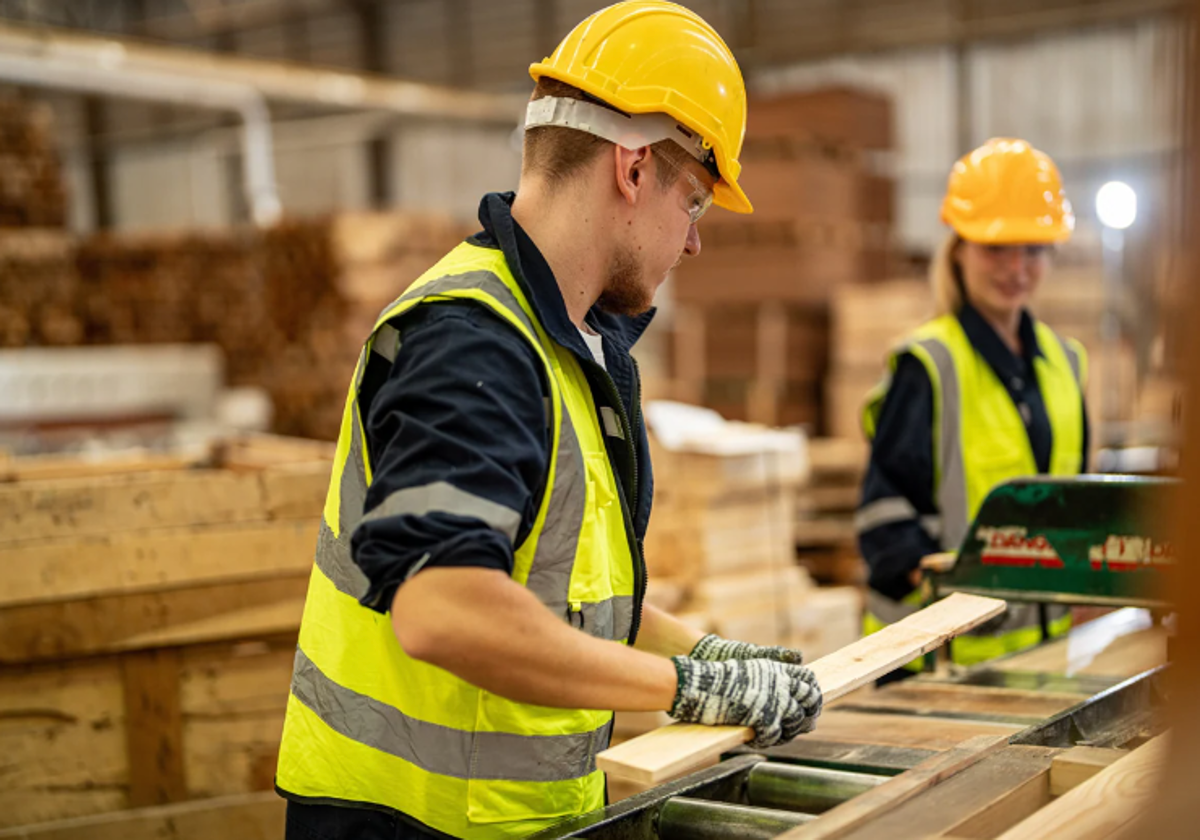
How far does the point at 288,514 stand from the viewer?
3.67 meters

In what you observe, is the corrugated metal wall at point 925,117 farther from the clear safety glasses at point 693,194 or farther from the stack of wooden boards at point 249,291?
the clear safety glasses at point 693,194

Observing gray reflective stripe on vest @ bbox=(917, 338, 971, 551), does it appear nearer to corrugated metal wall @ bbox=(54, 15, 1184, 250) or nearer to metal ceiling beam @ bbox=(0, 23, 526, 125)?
corrugated metal wall @ bbox=(54, 15, 1184, 250)

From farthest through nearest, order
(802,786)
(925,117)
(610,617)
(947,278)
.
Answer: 1. (925,117)
2. (947,278)
3. (802,786)
4. (610,617)

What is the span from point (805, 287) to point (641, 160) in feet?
22.4

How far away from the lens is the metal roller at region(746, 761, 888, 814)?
2070 mm

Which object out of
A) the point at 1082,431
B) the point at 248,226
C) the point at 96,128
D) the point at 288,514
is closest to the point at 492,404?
the point at 288,514

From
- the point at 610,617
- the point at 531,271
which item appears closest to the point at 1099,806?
the point at 610,617

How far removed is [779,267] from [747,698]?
6991mm

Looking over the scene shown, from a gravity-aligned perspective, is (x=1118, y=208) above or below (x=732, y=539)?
above

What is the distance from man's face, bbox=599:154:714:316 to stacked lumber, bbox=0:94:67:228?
9.02 metres

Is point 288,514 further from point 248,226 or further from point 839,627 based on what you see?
Result: point 248,226

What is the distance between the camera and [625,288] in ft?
6.21

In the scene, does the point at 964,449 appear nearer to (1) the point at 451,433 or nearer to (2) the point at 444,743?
(2) the point at 444,743

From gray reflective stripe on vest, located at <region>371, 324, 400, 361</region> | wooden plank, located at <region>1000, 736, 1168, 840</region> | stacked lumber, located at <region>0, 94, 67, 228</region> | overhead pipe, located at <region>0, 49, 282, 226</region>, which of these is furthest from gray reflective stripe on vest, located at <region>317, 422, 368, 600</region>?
stacked lumber, located at <region>0, 94, 67, 228</region>
